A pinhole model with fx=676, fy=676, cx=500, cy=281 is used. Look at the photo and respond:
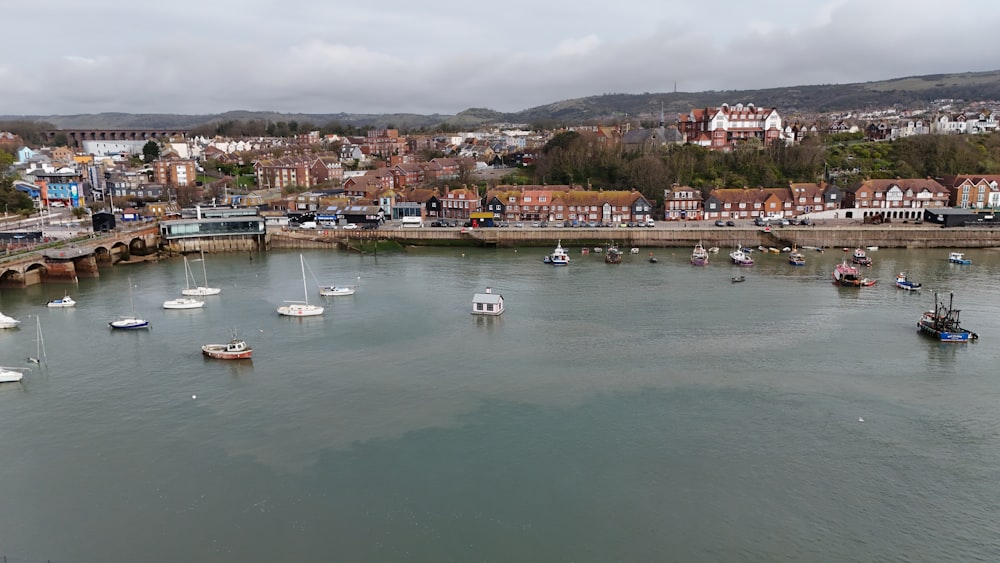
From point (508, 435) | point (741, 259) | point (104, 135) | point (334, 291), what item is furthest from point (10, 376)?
point (104, 135)

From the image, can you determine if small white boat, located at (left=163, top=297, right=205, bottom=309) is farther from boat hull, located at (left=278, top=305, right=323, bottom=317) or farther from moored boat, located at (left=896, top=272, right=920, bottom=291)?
moored boat, located at (left=896, top=272, right=920, bottom=291)

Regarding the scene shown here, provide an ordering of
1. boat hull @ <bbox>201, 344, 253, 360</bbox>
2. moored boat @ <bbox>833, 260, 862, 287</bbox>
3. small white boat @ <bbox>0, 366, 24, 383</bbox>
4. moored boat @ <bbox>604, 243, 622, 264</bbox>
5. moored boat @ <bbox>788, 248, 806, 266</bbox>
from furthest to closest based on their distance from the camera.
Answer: moored boat @ <bbox>604, 243, 622, 264</bbox> < moored boat @ <bbox>788, 248, 806, 266</bbox> < moored boat @ <bbox>833, 260, 862, 287</bbox> < boat hull @ <bbox>201, 344, 253, 360</bbox> < small white boat @ <bbox>0, 366, 24, 383</bbox>

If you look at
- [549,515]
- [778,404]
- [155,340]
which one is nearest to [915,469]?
[778,404]

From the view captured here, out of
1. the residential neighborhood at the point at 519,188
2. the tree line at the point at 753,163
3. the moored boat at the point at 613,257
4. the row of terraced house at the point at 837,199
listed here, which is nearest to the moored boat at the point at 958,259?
the residential neighborhood at the point at 519,188

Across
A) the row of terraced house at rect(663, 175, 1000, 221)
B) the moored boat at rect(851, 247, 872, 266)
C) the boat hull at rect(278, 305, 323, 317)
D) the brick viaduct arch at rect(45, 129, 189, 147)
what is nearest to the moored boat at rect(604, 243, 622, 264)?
the row of terraced house at rect(663, 175, 1000, 221)

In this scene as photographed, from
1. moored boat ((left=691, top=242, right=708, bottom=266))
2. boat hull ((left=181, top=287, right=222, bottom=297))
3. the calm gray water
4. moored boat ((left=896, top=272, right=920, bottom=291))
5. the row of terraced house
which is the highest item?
the row of terraced house

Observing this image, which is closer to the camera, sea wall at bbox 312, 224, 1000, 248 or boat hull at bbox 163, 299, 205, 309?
boat hull at bbox 163, 299, 205, 309

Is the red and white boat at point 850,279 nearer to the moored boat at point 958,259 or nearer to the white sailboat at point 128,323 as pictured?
the moored boat at point 958,259
